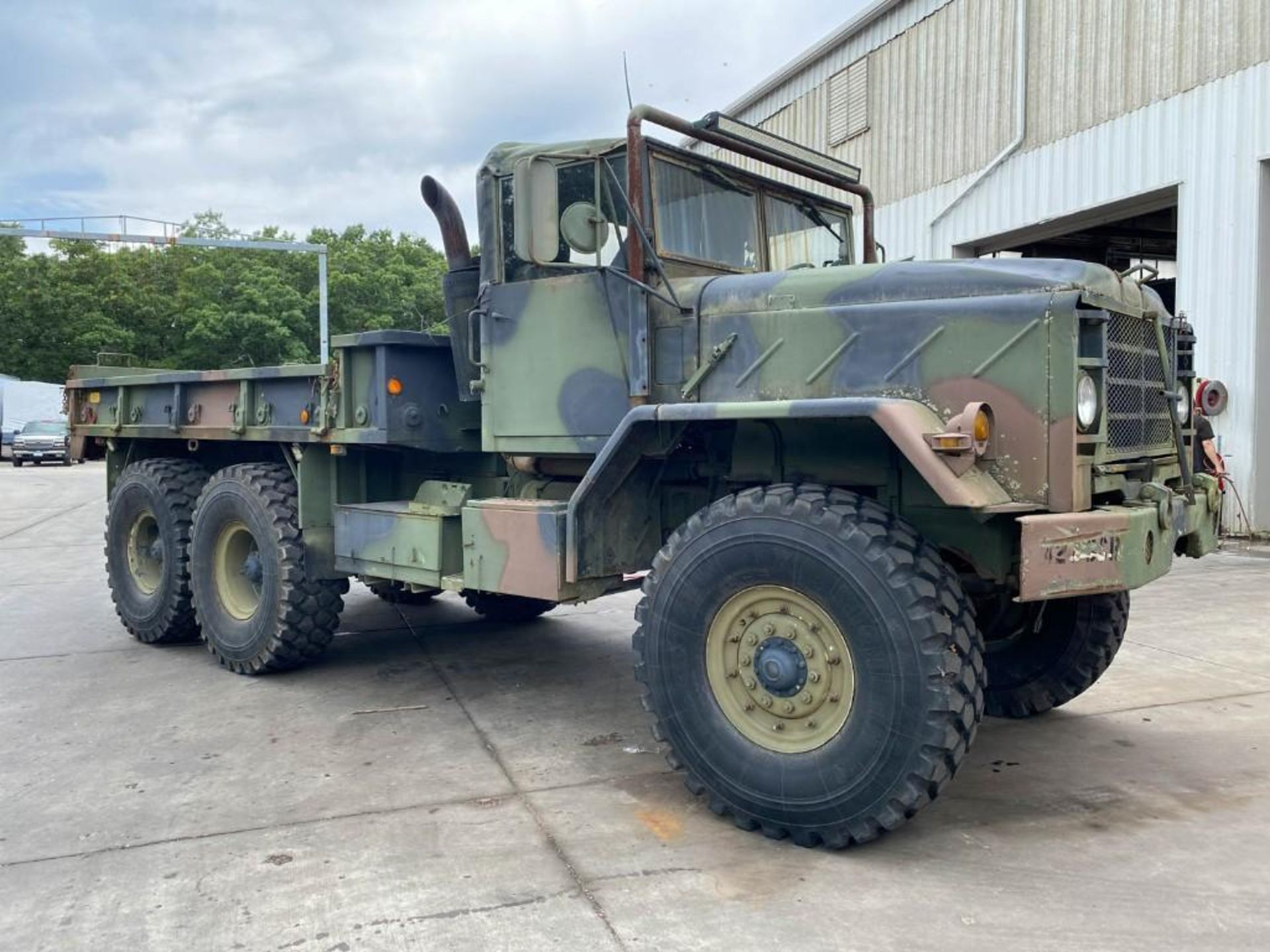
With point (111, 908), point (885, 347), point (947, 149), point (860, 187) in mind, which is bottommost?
point (111, 908)

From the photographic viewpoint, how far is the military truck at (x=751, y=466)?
Result: 11.1 ft

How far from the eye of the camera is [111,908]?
10.3ft

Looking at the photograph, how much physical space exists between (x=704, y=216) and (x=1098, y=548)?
2280 mm

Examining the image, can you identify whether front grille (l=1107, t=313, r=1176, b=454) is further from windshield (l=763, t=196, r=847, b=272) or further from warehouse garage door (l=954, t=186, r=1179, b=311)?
warehouse garage door (l=954, t=186, r=1179, b=311)

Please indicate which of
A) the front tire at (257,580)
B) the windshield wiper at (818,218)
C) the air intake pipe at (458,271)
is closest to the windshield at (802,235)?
the windshield wiper at (818,218)

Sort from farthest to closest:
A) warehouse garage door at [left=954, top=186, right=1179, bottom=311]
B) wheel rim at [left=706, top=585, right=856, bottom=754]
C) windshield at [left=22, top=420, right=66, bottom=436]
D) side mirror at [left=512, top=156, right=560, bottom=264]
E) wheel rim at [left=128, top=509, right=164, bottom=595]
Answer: windshield at [left=22, top=420, right=66, bottom=436], warehouse garage door at [left=954, top=186, right=1179, bottom=311], wheel rim at [left=128, top=509, right=164, bottom=595], side mirror at [left=512, top=156, right=560, bottom=264], wheel rim at [left=706, top=585, right=856, bottom=754]

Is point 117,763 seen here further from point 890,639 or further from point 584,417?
point 890,639

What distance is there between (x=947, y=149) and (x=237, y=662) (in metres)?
11.3

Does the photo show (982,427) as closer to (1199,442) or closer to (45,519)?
(1199,442)

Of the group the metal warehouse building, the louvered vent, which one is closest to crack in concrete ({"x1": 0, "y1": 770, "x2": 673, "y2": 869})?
the metal warehouse building

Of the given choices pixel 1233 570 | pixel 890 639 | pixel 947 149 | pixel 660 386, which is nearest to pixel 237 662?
pixel 660 386

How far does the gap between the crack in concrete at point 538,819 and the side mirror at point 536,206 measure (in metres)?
2.13

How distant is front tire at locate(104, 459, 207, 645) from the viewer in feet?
22.0

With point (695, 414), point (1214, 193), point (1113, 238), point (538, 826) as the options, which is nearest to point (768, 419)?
point (695, 414)
